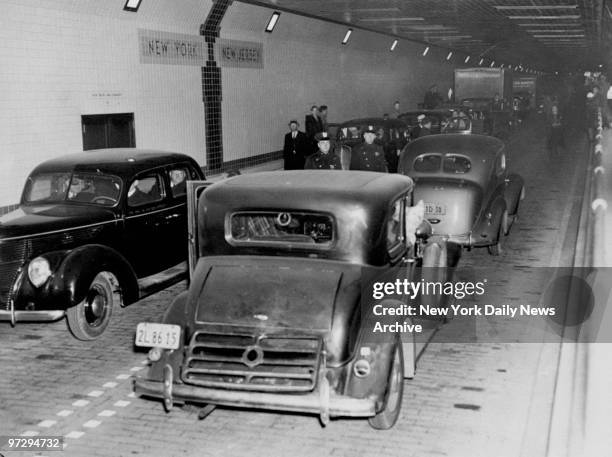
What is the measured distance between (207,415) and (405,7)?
16.7 metres

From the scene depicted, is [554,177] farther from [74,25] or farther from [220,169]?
[74,25]

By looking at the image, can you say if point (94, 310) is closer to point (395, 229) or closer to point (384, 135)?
point (395, 229)

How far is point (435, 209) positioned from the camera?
10414mm

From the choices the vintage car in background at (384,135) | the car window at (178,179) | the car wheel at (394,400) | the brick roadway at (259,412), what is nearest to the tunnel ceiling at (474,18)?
the vintage car in background at (384,135)

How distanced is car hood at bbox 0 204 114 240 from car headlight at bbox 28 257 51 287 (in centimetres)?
31

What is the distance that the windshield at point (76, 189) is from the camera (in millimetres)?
8312

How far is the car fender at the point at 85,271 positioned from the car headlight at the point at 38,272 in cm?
9

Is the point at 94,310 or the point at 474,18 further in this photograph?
the point at 474,18

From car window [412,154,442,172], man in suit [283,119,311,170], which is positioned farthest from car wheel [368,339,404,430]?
man in suit [283,119,311,170]

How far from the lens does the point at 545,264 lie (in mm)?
10430

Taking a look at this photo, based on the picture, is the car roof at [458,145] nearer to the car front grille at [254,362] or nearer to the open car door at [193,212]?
the open car door at [193,212]

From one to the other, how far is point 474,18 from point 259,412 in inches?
812

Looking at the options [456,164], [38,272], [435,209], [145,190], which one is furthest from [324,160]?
[38,272]

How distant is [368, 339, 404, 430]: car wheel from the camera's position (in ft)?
17.8
